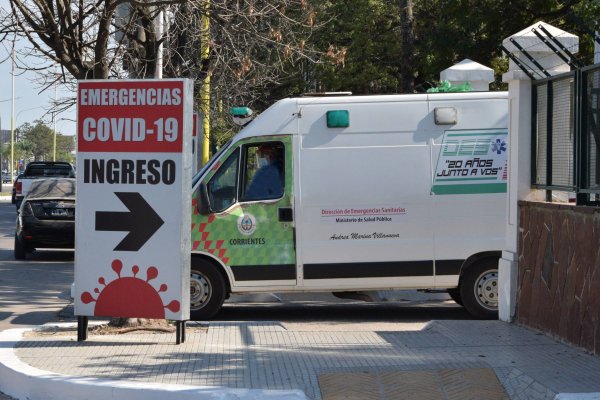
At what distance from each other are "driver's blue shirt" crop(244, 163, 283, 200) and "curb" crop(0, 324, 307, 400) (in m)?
4.31

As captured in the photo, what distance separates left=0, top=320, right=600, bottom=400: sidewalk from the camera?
675 cm

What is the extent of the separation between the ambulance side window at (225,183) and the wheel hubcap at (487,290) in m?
3.32

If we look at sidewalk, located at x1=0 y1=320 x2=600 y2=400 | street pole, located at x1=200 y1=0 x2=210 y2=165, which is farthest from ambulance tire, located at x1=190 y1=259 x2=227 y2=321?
street pole, located at x1=200 y1=0 x2=210 y2=165

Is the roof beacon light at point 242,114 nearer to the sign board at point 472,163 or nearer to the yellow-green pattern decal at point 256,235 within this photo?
the yellow-green pattern decal at point 256,235

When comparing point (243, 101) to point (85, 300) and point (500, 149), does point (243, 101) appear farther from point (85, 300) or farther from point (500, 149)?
point (85, 300)

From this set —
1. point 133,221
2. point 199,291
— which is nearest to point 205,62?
point 199,291

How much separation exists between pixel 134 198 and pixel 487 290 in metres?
5.09

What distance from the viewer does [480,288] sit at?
37.4 feet

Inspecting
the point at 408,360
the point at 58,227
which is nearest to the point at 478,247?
the point at 408,360

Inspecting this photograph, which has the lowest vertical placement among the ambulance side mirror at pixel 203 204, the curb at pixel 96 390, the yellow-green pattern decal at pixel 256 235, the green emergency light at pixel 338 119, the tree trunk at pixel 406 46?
the curb at pixel 96 390

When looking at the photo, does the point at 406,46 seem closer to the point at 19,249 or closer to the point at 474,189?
the point at 474,189

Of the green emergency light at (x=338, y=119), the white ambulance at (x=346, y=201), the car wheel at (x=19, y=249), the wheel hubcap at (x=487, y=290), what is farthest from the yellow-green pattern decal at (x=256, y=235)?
the car wheel at (x=19, y=249)

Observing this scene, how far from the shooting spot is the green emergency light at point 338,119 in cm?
1107

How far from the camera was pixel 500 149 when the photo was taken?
445 inches
